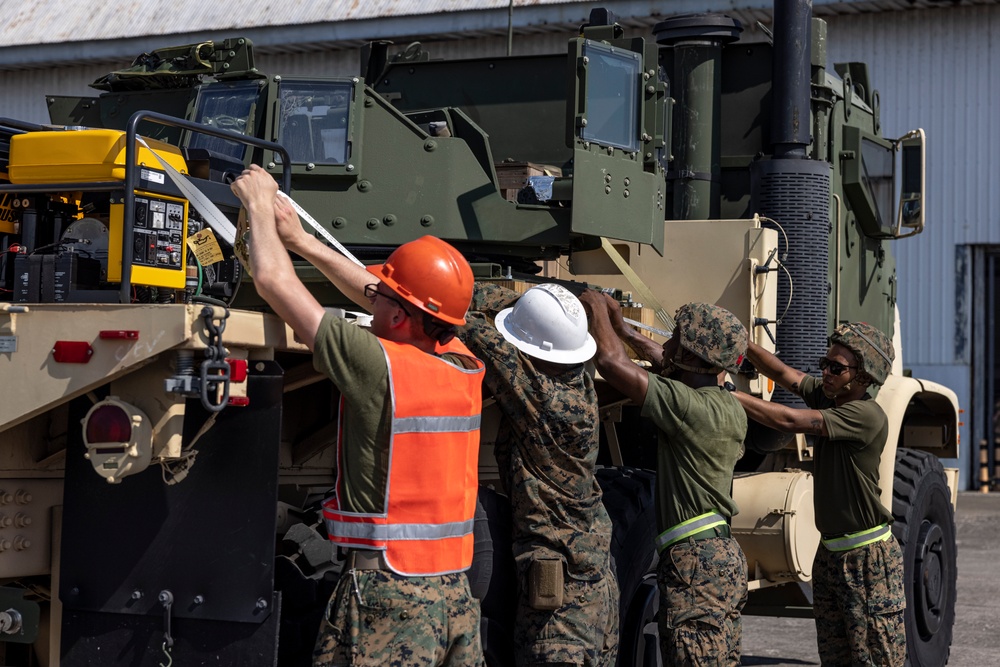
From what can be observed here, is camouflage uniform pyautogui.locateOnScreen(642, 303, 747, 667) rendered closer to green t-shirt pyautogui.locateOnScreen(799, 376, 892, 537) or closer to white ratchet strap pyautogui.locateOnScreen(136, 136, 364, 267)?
green t-shirt pyautogui.locateOnScreen(799, 376, 892, 537)

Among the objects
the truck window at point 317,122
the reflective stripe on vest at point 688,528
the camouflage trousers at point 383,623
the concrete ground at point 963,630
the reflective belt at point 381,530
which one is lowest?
the concrete ground at point 963,630

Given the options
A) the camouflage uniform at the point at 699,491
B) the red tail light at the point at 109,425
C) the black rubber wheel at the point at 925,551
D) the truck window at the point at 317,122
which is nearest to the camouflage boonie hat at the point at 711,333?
the camouflage uniform at the point at 699,491

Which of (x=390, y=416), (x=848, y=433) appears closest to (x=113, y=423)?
(x=390, y=416)

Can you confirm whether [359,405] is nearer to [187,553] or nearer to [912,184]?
[187,553]

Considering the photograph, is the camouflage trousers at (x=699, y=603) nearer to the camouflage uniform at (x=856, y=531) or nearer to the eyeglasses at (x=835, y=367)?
the camouflage uniform at (x=856, y=531)

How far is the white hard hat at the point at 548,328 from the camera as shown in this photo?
4.77 meters

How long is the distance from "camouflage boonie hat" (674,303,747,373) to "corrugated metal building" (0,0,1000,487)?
12958mm

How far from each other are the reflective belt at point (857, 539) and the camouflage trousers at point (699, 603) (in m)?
1.09

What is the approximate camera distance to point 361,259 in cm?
565

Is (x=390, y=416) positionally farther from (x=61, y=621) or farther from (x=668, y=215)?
(x=668, y=215)

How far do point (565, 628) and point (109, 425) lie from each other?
184 cm

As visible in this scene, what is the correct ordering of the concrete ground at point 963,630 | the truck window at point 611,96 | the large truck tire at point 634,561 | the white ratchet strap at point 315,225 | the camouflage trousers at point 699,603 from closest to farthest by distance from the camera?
1. the white ratchet strap at point 315,225
2. the camouflage trousers at point 699,603
3. the large truck tire at point 634,561
4. the truck window at point 611,96
5. the concrete ground at point 963,630

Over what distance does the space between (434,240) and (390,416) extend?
56cm

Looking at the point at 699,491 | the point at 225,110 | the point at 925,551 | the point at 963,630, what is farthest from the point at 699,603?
the point at 963,630
